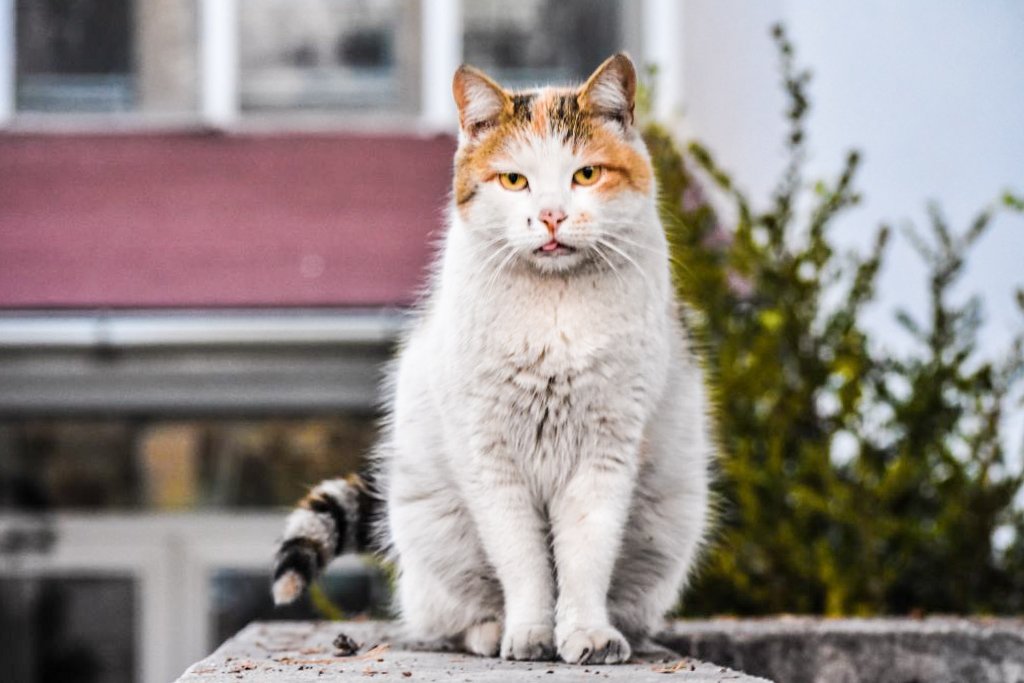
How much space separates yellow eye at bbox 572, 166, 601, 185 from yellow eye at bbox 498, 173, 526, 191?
8 centimetres

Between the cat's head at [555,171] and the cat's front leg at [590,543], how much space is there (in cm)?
34

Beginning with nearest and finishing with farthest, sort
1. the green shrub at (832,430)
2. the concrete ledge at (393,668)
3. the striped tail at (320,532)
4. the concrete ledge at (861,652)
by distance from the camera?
the concrete ledge at (393,668) → the striped tail at (320,532) → the concrete ledge at (861,652) → the green shrub at (832,430)

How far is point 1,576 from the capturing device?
5426 millimetres

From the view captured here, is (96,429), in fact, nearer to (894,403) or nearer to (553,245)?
(894,403)

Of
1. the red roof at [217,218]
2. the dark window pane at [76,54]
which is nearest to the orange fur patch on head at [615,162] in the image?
the red roof at [217,218]

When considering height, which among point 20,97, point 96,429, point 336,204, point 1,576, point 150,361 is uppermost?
point 20,97

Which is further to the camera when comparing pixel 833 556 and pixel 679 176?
pixel 679 176

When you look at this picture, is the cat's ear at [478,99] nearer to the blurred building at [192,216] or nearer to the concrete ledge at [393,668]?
the concrete ledge at [393,668]

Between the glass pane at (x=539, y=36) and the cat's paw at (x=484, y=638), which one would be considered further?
the glass pane at (x=539, y=36)

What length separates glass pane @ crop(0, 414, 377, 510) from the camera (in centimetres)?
546

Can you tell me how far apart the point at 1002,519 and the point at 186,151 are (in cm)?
340

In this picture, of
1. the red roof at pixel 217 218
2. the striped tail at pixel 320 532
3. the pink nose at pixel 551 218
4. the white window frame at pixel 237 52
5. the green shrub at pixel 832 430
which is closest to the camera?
the pink nose at pixel 551 218

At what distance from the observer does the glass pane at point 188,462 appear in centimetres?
546

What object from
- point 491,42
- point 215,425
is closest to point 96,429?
point 215,425
